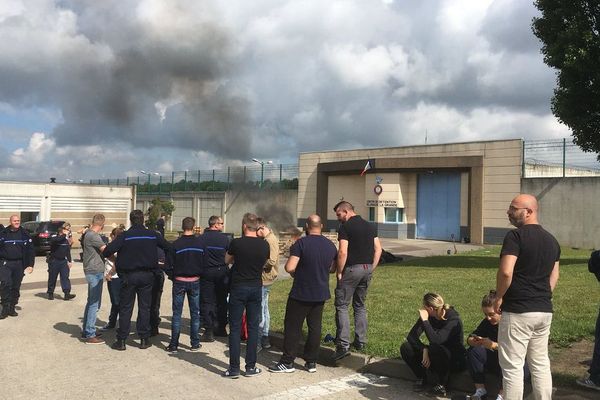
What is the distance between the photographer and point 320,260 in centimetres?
577

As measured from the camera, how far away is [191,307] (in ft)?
22.5

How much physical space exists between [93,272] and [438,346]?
16.4 feet

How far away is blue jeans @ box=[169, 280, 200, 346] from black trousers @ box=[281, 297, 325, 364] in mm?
1545

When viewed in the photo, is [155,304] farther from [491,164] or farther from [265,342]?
[491,164]

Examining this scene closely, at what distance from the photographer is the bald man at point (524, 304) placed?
156 inches

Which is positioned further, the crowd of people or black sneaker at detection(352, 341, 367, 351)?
black sneaker at detection(352, 341, 367, 351)

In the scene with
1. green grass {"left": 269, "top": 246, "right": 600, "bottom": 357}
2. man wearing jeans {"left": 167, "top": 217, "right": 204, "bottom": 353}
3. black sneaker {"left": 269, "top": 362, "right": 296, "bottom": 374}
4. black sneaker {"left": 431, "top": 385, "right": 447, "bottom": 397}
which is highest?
man wearing jeans {"left": 167, "top": 217, "right": 204, "bottom": 353}

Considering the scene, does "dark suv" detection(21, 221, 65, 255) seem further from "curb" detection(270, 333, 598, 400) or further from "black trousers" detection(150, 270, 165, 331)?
"curb" detection(270, 333, 598, 400)

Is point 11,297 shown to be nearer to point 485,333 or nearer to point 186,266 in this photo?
point 186,266

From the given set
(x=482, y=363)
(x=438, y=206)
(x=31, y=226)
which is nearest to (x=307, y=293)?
(x=482, y=363)

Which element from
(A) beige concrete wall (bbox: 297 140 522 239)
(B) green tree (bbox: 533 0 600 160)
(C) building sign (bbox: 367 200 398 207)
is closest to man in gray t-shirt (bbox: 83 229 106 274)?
(B) green tree (bbox: 533 0 600 160)

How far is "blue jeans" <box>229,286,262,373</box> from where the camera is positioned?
5.58 m

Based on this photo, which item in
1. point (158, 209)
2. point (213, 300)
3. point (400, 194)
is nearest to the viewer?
point (213, 300)

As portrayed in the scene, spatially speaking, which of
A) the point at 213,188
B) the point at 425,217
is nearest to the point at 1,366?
the point at 425,217
